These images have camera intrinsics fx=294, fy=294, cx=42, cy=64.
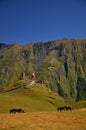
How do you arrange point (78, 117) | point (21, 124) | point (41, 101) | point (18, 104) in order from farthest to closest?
1. point (41, 101)
2. point (18, 104)
3. point (78, 117)
4. point (21, 124)

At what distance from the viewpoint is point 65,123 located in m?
43.6

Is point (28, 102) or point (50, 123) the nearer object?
point (50, 123)

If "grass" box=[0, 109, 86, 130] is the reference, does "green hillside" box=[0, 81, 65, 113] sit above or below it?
below

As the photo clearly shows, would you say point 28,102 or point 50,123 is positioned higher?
point 50,123

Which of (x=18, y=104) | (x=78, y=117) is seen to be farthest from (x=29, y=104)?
(x=78, y=117)

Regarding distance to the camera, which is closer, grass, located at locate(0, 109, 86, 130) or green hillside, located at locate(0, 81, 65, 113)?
grass, located at locate(0, 109, 86, 130)

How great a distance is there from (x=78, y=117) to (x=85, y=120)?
10.8 ft

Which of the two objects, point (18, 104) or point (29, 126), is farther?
point (18, 104)

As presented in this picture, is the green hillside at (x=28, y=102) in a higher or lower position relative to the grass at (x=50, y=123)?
lower

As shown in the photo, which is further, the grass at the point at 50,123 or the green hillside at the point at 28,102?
the green hillside at the point at 28,102

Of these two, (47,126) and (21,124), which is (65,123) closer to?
(47,126)

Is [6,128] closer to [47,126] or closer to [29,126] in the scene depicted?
[29,126]

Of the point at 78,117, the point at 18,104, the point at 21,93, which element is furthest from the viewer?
the point at 21,93

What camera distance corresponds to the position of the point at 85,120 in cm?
4519
